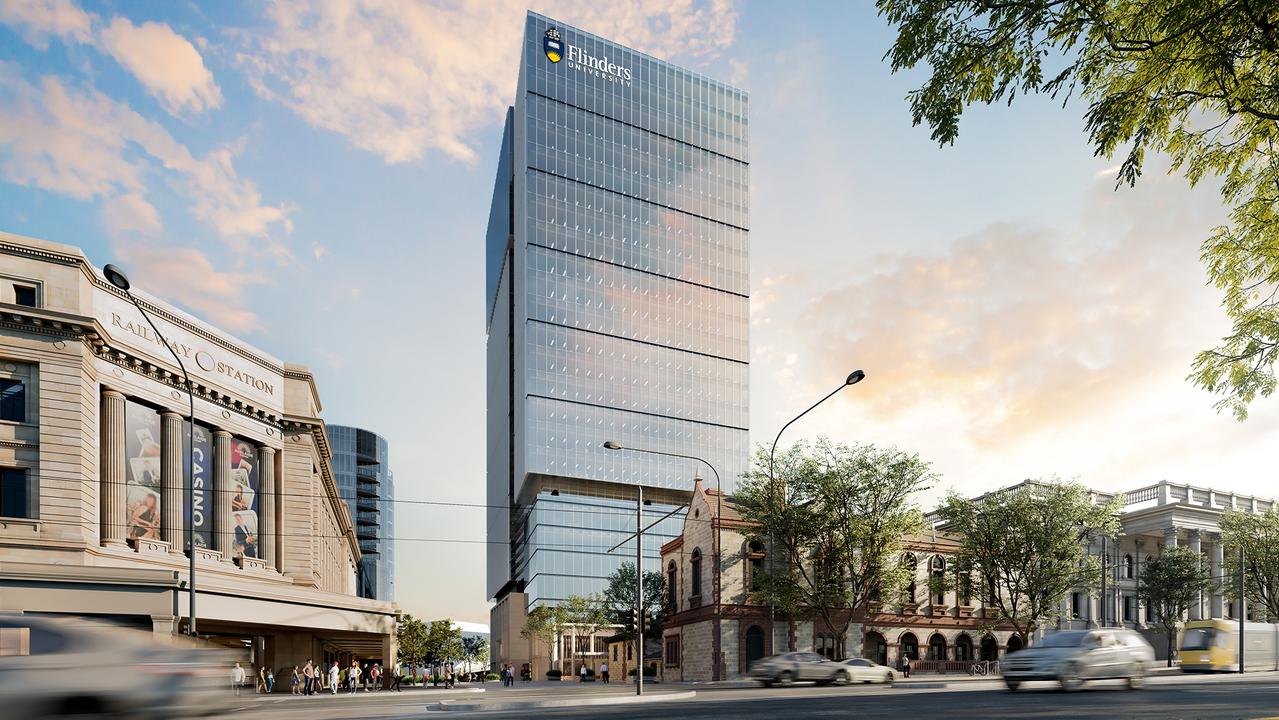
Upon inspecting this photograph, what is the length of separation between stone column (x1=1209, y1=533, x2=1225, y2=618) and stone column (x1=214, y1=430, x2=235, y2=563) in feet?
242

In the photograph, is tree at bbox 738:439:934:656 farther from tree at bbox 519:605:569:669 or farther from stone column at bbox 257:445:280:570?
tree at bbox 519:605:569:669

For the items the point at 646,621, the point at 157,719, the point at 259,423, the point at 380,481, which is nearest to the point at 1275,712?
the point at 157,719

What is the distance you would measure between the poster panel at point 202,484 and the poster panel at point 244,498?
1971mm

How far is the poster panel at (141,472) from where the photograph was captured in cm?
4581

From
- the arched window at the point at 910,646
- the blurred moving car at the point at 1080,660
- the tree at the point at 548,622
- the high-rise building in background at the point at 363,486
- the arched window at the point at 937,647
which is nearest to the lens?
the blurred moving car at the point at 1080,660

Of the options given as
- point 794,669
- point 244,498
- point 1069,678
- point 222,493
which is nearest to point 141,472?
point 222,493

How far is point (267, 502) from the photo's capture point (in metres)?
59.1

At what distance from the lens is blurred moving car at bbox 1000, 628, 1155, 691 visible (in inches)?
949

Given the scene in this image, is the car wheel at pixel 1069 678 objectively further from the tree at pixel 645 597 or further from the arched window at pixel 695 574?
the arched window at pixel 695 574

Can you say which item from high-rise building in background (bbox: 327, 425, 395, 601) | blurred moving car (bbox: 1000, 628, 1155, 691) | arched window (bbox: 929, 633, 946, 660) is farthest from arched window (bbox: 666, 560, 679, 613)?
high-rise building in background (bbox: 327, 425, 395, 601)

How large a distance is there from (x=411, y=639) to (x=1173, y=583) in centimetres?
10322

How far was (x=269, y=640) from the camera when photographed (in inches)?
2168

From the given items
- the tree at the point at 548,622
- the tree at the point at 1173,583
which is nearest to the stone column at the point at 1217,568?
the tree at the point at 1173,583

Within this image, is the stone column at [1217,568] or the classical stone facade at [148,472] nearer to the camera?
the classical stone facade at [148,472]
